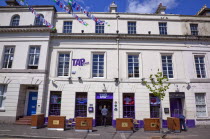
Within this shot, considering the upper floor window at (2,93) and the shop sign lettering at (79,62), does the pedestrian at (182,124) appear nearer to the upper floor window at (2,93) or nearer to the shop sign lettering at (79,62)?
the shop sign lettering at (79,62)

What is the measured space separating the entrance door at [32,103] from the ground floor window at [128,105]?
8.99 metres

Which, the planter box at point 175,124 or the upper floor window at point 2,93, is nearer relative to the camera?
the planter box at point 175,124

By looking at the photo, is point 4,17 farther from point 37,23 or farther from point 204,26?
point 204,26

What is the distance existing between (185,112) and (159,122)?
406cm

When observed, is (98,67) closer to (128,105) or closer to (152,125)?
(128,105)

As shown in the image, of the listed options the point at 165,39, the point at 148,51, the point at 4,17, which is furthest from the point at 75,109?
the point at 4,17

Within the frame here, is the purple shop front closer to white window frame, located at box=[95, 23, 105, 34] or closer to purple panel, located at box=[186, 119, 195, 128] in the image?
white window frame, located at box=[95, 23, 105, 34]

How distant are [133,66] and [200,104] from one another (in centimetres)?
750

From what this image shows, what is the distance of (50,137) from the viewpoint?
8.41m

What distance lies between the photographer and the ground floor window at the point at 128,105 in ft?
41.9

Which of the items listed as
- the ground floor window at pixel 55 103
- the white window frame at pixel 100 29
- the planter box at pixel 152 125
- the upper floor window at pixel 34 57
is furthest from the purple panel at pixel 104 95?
the upper floor window at pixel 34 57

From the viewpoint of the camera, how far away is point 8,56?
13867 mm

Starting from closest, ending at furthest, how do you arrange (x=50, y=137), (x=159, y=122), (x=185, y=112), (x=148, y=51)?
(x=50, y=137), (x=159, y=122), (x=185, y=112), (x=148, y=51)

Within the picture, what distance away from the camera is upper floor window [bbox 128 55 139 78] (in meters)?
13.6
